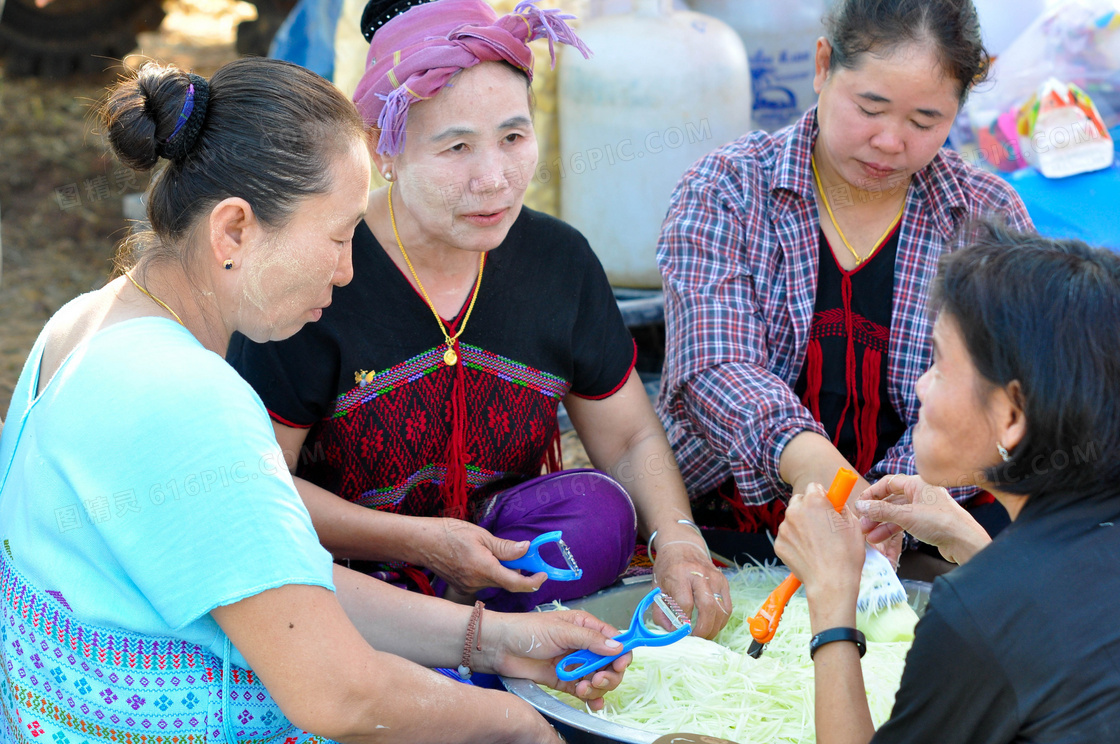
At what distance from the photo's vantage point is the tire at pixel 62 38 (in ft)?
26.9

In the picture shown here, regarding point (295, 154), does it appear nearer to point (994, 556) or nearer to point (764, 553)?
point (994, 556)

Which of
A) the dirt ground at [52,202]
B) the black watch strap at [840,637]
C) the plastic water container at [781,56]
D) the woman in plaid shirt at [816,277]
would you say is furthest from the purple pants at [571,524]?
the plastic water container at [781,56]

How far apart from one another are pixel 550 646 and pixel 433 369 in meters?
0.67

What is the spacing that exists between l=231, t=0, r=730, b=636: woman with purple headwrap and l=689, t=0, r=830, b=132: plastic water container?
6.64 ft

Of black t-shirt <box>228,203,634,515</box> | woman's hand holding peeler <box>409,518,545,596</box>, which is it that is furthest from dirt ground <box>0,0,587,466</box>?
woman's hand holding peeler <box>409,518,545,596</box>

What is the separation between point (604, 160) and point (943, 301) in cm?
255

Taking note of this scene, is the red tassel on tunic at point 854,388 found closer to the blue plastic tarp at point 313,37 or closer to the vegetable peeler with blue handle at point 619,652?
the vegetable peeler with blue handle at point 619,652

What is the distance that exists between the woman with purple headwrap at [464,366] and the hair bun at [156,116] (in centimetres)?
54

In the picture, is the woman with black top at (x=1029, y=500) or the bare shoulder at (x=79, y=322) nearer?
the woman with black top at (x=1029, y=500)

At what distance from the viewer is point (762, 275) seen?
2547 millimetres

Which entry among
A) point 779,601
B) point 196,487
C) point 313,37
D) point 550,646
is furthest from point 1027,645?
point 313,37

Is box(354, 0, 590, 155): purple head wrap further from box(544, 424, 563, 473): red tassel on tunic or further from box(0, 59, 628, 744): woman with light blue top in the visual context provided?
box(544, 424, 563, 473): red tassel on tunic

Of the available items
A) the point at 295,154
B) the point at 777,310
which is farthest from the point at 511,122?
the point at 777,310

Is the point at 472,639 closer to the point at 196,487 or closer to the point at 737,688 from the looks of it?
the point at 737,688
